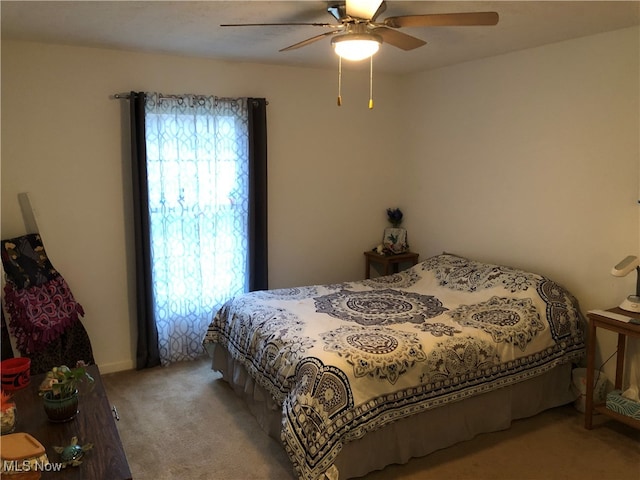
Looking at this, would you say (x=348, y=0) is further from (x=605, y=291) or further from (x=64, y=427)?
(x=605, y=291)

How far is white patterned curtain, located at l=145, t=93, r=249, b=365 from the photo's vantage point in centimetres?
376

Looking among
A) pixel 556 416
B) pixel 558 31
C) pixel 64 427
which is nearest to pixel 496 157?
pixel 558 31

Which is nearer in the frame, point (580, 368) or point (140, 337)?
point (580, 368)

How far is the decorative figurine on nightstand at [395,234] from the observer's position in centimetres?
479

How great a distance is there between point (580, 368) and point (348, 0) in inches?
108

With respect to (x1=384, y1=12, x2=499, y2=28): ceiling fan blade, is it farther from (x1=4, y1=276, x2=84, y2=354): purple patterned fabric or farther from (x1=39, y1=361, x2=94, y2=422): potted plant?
(x1=4, y1=276, x2=84, y2=354): purple patterned fabric

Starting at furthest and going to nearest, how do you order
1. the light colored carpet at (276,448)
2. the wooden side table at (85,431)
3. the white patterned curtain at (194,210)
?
the white patterned curtain at (194,210)
the light colored carpet at (276,448)
the wooden side table at (85,431)

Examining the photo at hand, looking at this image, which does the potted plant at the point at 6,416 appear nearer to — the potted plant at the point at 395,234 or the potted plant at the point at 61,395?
the potted plant at the point at 61,395

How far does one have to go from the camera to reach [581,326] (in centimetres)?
329

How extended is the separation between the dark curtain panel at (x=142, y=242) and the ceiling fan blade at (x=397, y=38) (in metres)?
1.88

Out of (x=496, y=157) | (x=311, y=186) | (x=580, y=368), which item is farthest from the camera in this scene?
(x=311, y=186)

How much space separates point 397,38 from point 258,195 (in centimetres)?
188

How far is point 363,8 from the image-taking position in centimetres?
222

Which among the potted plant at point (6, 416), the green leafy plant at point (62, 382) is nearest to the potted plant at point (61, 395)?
the green leafy plant at point (62, 382)
